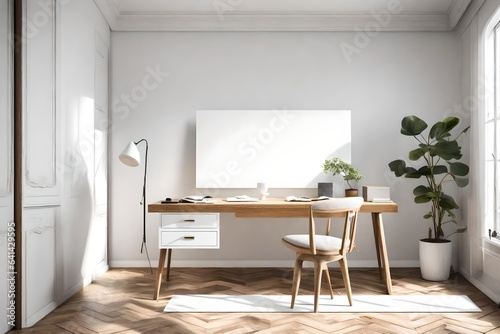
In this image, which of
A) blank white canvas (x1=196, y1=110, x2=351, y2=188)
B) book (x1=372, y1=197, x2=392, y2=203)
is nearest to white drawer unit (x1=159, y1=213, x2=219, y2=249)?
blank white canvas (x1=196, y1=110, x2=351, y2=188)

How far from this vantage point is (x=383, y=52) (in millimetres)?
4273

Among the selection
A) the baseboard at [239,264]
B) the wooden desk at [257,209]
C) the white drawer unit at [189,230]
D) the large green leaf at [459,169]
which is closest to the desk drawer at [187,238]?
the white drawer unit at [189,230]

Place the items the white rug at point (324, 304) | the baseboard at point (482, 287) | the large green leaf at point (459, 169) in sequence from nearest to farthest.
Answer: the white rug at point (324, 304), the baseboard at point (482, 287), the large green leaf at point (459, 169)

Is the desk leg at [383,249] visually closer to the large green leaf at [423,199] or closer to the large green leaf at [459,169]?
the large green leaf at [423,199]

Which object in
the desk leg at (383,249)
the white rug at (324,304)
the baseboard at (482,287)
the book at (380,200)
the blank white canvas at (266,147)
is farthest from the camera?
the blank white canvas at (266,147)

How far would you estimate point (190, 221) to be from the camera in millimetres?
3240

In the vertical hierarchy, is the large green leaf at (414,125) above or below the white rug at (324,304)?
above

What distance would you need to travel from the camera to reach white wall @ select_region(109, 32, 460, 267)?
13.9ft

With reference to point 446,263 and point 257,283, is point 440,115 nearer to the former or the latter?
point 446,263

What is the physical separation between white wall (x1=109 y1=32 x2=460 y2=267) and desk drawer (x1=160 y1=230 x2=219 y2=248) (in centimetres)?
104

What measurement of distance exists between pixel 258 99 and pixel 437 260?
2.21 metres

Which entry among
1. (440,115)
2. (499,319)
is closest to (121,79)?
(440,115)

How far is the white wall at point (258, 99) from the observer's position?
13.9 ft

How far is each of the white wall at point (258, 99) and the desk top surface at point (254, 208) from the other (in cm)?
91
